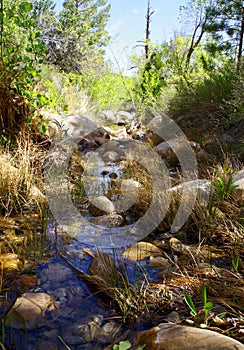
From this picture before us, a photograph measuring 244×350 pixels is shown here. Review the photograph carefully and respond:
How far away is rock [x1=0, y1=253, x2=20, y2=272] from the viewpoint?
2.07 m

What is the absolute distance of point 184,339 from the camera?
52.2 inches

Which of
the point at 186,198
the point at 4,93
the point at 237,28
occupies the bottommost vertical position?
the point at 186,198

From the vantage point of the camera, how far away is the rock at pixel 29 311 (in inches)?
63.0

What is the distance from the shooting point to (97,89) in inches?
372

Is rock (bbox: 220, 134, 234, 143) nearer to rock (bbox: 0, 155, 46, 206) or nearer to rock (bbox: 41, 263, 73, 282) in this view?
rock (bbox: 0, 155, 46, 206)

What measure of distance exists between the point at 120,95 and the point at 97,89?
1.34m

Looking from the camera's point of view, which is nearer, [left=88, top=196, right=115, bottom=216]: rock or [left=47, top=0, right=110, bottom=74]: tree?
[left=88, top=196, right=115, bottom=216]: rock

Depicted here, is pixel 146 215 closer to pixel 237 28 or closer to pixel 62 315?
pixel 62 315

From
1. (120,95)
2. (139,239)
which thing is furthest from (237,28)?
(139,239)

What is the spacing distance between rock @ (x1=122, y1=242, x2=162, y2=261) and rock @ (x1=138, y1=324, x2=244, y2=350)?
0.84 m

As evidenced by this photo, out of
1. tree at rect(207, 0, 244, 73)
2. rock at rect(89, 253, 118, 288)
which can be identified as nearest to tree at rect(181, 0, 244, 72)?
tree at rect(207, 0, 244, 73)

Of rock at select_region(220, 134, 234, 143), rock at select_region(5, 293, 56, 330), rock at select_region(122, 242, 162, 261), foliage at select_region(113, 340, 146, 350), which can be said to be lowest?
foliage at select_region(113, 340, 146, 350)

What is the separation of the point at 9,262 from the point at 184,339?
4.26ft

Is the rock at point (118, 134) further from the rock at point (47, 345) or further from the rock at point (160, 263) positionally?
the rock at point (47, 345)
